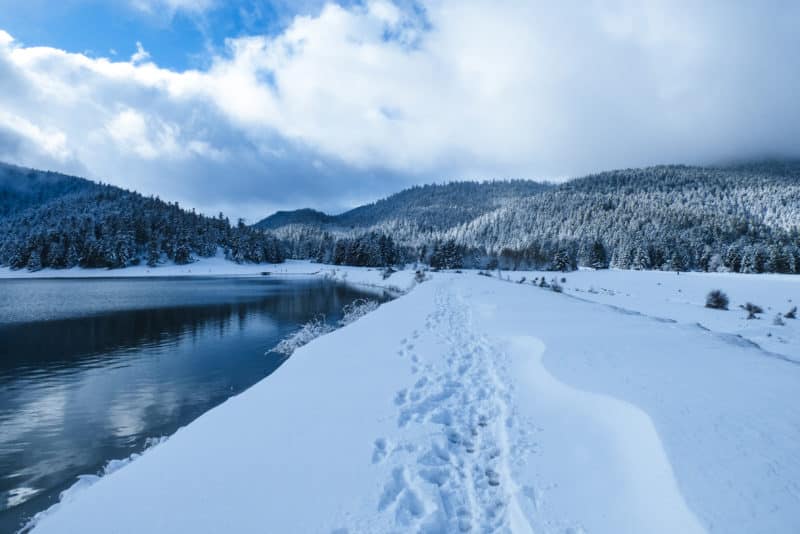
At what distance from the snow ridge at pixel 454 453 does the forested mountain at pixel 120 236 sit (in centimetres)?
10295

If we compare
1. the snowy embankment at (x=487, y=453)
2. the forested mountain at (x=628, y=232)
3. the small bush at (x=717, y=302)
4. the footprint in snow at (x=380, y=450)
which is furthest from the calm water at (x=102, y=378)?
the forested mountain at (x=628, y=232)

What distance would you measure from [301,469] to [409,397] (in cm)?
269

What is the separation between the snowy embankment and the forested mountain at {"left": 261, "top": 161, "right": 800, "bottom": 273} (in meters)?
68.7

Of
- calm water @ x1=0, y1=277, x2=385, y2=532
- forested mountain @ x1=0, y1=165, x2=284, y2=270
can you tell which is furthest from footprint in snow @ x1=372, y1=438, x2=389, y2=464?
forested mountain @ x1=0, y1=165, x2=284, y2=270

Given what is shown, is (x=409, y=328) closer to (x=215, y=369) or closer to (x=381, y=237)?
(x=215, y=369)

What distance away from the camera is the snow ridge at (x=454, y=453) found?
355 centimetres

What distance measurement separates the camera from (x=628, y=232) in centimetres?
10762

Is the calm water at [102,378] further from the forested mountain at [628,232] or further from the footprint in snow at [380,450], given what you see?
the forested mountain at [628,232]

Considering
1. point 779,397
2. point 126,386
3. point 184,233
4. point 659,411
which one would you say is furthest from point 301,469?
point 184,233

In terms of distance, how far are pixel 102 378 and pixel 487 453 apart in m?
14.3

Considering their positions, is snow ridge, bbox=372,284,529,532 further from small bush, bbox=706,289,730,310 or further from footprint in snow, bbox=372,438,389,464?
small bush, bbox=706,289,730,310

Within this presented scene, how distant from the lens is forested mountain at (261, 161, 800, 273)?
7600 centimetres

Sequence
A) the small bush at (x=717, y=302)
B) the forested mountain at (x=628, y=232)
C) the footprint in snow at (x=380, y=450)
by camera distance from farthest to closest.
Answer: the forested mountain at (x=628, y=232)
the small bush at (x=717, y=302)
the footprint in snow at (x=380, y=450)

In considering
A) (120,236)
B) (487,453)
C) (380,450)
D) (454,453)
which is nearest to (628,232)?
(487,453)
